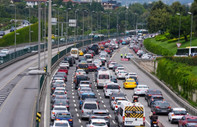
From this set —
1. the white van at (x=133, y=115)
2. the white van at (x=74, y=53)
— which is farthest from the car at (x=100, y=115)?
the white van at (x=74, y=53)

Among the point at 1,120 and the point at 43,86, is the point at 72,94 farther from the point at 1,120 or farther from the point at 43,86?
the point at 1,120

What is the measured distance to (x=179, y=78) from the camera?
62.8 metres

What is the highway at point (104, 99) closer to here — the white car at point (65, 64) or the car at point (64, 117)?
the white car at point (65, 64)

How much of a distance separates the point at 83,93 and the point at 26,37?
349ft

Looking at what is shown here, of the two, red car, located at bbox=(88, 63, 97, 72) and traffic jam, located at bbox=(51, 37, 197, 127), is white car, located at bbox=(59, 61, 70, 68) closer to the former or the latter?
traffic jam, located at bbox=(51, 37, 197, 127)

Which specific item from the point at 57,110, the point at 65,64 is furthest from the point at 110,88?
the point at 65,64

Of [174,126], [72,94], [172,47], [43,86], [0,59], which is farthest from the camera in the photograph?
[172,47]

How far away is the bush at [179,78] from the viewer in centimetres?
5650

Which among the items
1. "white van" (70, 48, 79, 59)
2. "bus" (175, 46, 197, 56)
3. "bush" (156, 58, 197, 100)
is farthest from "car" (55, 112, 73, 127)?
"white van" (70, 48, 79, 59)

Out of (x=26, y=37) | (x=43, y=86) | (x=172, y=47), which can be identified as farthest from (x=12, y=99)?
(x=26, y=37)

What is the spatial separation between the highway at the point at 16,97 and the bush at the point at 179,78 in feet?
57.9

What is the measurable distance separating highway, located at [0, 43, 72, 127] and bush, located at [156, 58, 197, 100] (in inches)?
695

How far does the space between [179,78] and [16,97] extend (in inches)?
800

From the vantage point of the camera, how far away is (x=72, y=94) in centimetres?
6431
